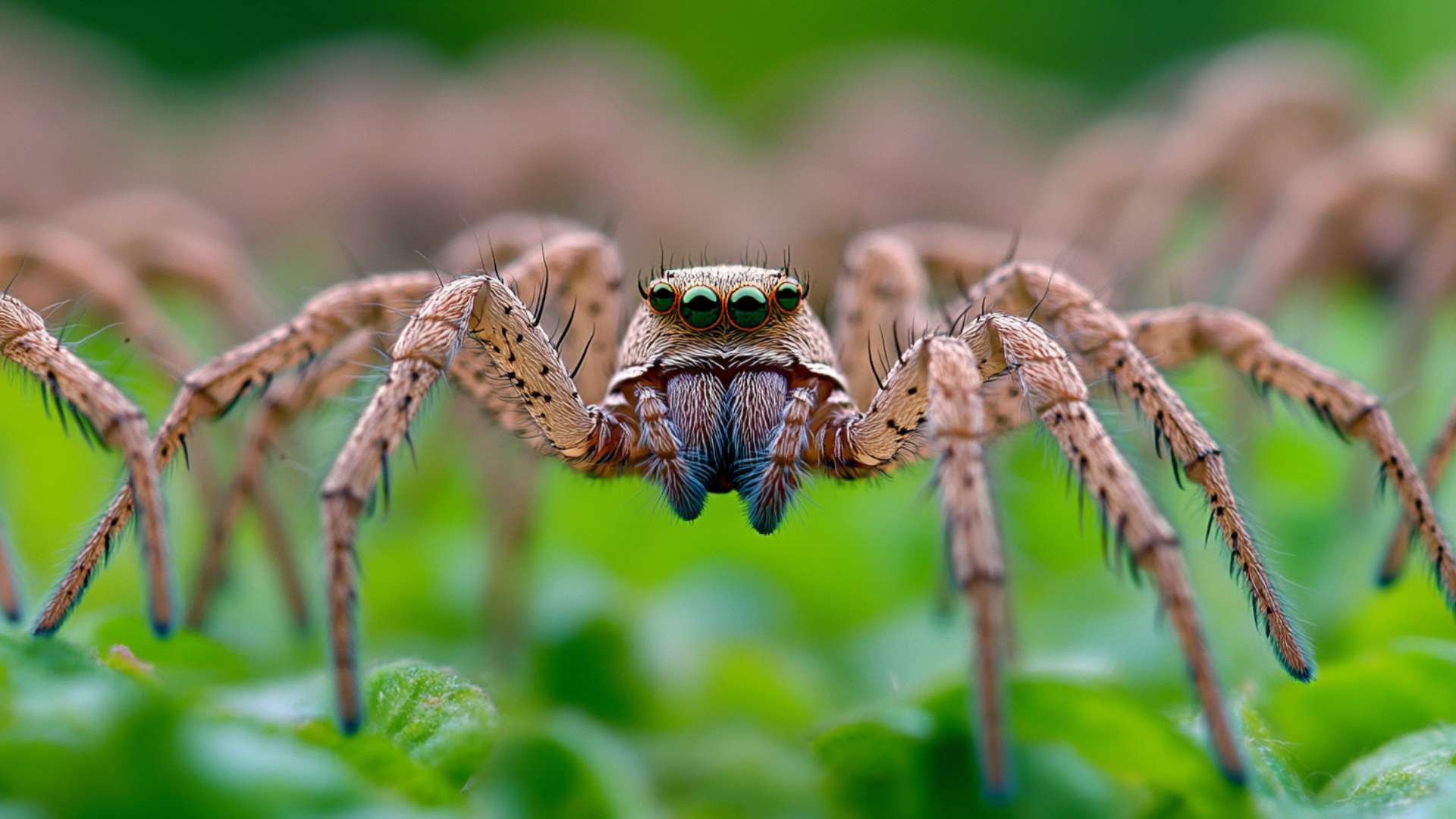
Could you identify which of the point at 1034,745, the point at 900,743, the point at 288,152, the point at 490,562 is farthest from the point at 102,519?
the point at 288,152

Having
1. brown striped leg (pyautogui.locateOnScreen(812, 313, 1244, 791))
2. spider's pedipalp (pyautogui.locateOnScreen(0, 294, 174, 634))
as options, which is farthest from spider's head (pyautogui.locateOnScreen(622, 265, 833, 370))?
spider's pedipalp (pyautogui.locateOnScreen(0, 294, 174, 634))

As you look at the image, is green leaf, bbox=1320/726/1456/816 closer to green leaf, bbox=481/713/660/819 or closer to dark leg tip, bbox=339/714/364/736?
green leaf, bbox=481/713/660/819

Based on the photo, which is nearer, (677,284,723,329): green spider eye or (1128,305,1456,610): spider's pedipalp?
(1128,305,1456,610): spider's pedipalp

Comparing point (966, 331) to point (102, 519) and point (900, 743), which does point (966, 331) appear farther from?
point (102, 519)

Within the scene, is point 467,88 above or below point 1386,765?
above

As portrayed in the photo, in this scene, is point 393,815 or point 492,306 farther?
point 492,306

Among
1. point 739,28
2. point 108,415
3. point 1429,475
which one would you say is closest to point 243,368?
point 108,415
